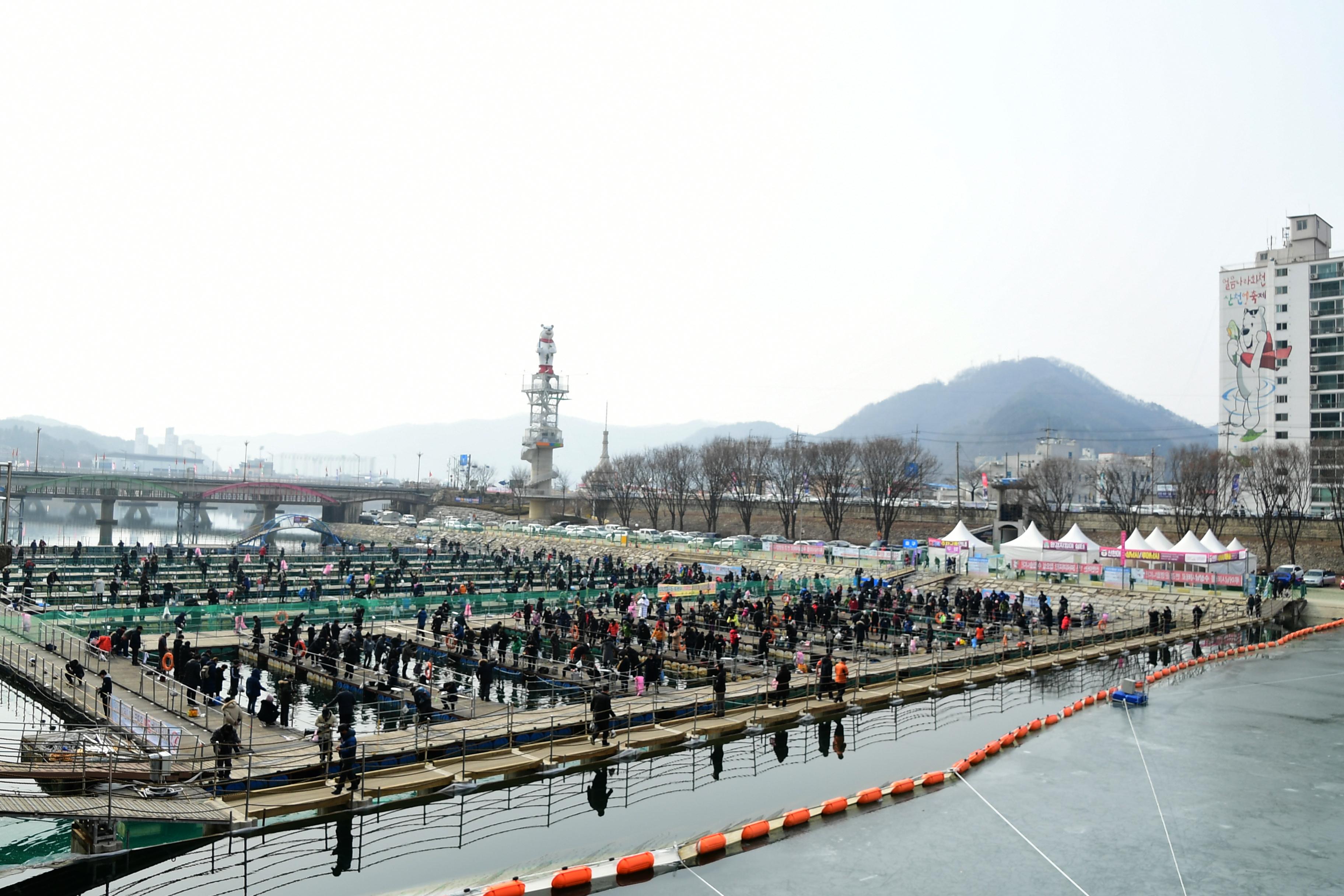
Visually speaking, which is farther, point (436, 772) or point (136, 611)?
point (136, 611)

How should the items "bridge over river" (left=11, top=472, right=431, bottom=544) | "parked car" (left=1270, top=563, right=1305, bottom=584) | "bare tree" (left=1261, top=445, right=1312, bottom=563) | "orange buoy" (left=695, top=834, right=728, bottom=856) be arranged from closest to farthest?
1. "orange buoy" (left=695, top=834, right=728, bottom=856)
2. "parked car" (left=1270, top=563, right=1305, bottom=584)
3. "bare tree" (left=1261, top=445, right=1312, bottom=563)
4. "bridge over river" (left=11, top=472, right=431, bottom=544)

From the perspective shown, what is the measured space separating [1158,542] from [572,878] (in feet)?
153

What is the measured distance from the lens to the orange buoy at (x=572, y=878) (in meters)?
14.2

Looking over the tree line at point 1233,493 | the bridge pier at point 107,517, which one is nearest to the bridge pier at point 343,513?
the bridge pier at point 107,517

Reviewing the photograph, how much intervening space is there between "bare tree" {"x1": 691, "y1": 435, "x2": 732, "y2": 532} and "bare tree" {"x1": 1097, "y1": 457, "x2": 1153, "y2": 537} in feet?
113

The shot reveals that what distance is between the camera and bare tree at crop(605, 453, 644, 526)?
337 ft

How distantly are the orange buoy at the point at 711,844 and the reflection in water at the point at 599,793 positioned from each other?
302cm

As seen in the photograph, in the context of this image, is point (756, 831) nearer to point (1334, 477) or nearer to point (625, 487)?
point (1334, 477)

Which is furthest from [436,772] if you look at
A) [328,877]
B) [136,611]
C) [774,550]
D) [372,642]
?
[774,550]

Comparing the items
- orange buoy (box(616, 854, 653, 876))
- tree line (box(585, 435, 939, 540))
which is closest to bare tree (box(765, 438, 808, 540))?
tree line (box(585, 435, 939, 540))

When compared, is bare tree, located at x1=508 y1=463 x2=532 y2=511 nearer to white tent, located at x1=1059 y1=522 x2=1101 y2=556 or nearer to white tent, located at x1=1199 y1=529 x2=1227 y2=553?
white tent, located at x1=1059 y1=522 x2=1101 y2=556

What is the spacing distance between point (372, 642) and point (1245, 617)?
39.5m

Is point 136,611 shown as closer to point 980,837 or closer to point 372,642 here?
point 372,642

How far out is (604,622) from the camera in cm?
3509
